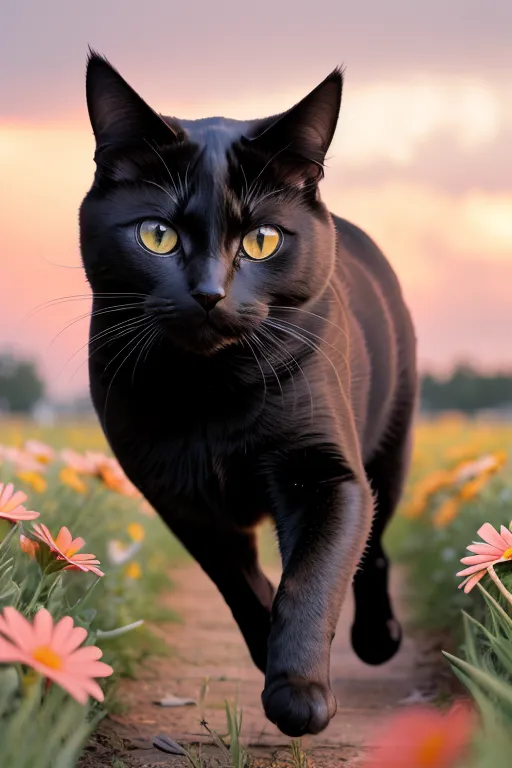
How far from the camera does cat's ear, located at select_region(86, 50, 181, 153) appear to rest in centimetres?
176

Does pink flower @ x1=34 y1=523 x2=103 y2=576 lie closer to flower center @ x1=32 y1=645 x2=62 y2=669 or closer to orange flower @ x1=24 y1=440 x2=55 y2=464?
flower center @ x1=32 y1=645 x2=62 y2=669

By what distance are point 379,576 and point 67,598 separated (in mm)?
865

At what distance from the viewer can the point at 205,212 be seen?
168 centimetres

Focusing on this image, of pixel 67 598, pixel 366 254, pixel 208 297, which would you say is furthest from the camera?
pixel 366 254

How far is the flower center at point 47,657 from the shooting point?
113 cm

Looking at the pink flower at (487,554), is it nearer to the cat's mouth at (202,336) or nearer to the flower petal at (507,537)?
the flower petal at (507,537)

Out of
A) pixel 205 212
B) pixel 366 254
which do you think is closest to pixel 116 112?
pixel 205 212

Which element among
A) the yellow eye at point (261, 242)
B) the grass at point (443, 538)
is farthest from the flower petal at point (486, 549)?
the grass at point (443, 538)

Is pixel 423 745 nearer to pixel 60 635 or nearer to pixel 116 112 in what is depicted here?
pixel 60 635

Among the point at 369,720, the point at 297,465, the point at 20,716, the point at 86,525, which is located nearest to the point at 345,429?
the point at 297,465

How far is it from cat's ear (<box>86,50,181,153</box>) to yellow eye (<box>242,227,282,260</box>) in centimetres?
24

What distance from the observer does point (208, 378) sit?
182 cm

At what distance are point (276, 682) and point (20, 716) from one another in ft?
1.69

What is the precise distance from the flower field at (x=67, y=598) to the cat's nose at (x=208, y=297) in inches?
17.8
